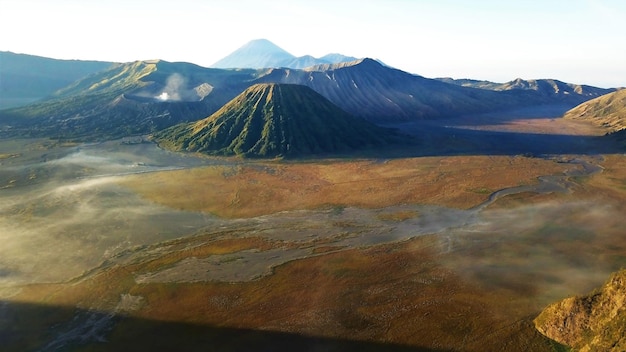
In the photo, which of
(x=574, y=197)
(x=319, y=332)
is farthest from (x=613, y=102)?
(x=319, y=332)

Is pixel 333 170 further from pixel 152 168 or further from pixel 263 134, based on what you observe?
pixel 152 168

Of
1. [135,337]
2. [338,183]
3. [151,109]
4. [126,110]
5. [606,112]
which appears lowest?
[135,337]

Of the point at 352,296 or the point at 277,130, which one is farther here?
the point at 277,130

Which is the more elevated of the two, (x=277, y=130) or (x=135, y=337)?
(x=277, y=130)

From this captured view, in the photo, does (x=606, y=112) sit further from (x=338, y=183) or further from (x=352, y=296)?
(x=352, y=296)

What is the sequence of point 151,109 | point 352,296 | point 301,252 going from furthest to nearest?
point 151,109, point 301,252, point 352,296

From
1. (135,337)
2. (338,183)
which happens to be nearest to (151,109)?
A: (338,183)
